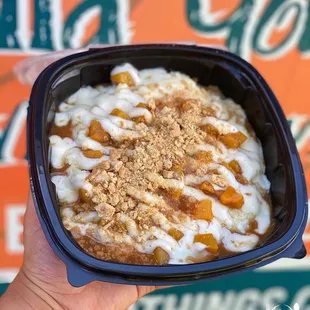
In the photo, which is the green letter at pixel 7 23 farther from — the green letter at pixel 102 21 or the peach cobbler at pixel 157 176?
the peach cobbler at pixel 157 176

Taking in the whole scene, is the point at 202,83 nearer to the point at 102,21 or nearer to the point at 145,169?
the point at 145,169

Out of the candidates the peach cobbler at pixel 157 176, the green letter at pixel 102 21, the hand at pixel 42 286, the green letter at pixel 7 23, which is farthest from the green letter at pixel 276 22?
the hand at pixel 42 286

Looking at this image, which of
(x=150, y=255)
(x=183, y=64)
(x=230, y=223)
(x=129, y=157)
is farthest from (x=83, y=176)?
(x=183, y=64)

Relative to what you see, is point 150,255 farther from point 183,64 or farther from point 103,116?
point 183,64

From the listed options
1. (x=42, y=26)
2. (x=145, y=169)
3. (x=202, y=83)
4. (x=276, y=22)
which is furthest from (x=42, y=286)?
(x=276, y=22)

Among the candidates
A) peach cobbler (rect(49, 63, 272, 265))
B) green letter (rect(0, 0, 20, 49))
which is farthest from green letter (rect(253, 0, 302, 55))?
green letter (rect(0, 0, 20, 49))
